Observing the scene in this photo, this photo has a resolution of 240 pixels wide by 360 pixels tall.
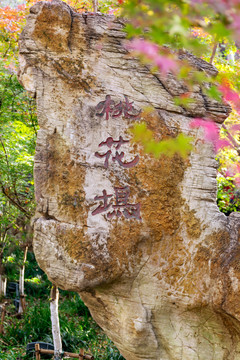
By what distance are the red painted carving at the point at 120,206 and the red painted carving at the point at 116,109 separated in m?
0.79

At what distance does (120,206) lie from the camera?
14.3 ft

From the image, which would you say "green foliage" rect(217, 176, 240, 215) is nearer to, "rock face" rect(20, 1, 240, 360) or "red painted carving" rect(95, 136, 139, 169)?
"rock face" rect(20, 1, 240, 360)

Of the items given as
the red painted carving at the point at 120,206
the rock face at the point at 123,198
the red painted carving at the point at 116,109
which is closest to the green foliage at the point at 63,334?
the rock face at the point at 123,198

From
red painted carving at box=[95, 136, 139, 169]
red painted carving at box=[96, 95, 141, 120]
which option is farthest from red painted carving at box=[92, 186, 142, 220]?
red painted carving at box=[96, 95, 141, 120]

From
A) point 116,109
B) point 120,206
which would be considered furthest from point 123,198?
point 116,109

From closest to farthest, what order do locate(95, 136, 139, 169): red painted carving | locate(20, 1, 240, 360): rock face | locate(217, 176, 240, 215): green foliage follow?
locate(20, 1, 240, 360): rock face, locate(95, 136, 139, 169): red painted carving, locate(217, 176, 240, 215): green foliage

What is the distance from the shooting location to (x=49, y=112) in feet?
14.9

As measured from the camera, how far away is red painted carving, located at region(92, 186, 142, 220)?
434 cm

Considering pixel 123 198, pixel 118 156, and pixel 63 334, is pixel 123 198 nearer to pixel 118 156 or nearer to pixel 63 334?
pixel 118 156

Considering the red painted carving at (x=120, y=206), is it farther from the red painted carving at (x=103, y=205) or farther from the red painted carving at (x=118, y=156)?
the red painted carving at (x=118, y=156)

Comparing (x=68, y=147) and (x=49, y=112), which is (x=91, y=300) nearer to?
(x=68, y=147)

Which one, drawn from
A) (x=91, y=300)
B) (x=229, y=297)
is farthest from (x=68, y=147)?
(x=229, y=297)

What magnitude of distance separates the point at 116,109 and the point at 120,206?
1.05 m

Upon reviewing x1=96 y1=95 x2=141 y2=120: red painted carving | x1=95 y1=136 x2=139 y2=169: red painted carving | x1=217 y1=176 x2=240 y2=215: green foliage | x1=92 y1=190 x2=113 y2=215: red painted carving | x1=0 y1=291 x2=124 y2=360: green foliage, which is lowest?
x1=0 y1=291 x2=124 y2=360: green foliage
